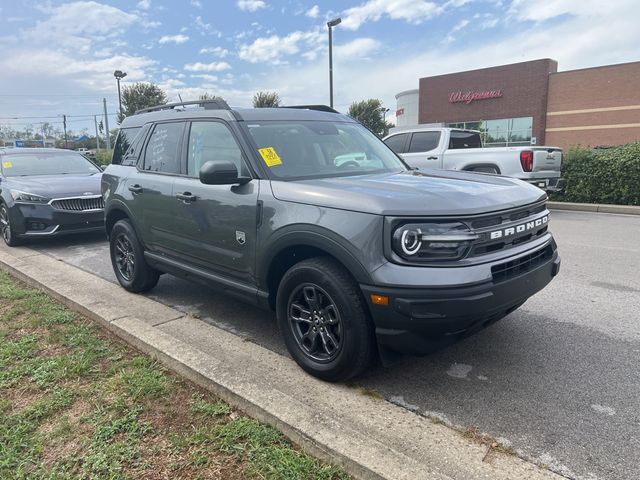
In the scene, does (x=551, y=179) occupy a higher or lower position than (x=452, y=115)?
lower

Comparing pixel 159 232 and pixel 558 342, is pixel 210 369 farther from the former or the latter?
pixel 558 342

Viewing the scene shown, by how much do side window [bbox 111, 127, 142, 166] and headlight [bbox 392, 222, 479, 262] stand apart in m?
3.41

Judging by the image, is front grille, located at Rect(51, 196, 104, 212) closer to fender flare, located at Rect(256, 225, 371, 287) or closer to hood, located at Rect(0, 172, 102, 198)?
hood, located at Rect(0, 172, 102, 198)

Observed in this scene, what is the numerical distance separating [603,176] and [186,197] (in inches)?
433

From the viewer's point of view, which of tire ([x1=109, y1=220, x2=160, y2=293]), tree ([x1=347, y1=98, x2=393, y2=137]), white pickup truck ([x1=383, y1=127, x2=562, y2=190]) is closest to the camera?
tire ([x1=109, y1=220, x2=160, y2=293])

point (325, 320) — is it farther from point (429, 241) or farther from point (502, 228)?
point (502, 228)

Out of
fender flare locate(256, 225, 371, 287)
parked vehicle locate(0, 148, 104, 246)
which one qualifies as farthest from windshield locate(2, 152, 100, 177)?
fender flare locate(256, 225, 371, 287)

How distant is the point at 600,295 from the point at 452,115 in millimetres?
38036

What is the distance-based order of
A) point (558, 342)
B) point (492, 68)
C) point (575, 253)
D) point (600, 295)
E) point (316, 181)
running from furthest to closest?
point (492, 68), point (575, 253), point (600, 295), point (558, 342), point (316, 181)

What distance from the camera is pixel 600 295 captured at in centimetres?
470

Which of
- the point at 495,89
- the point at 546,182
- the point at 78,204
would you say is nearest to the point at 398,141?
the point at 546,182

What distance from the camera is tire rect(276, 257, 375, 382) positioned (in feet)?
9.04

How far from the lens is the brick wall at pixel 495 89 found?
35469 millimetres

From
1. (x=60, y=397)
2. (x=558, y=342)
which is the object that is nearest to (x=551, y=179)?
(x=558, y=342)
